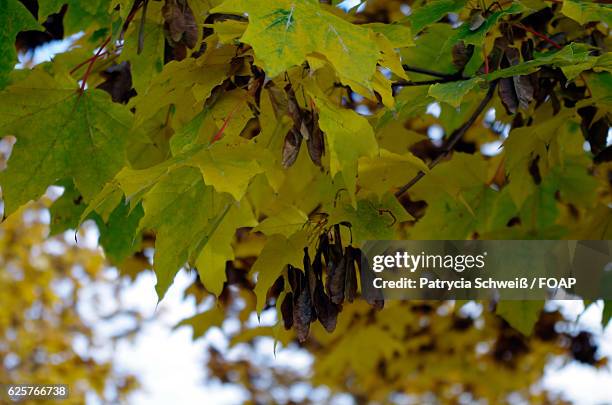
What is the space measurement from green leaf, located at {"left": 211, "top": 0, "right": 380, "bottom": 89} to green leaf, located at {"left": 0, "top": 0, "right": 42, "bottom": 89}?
22.4 inches

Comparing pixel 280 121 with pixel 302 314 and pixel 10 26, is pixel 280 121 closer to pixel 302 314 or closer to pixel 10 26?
pixel 302 314

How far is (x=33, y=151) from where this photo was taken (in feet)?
4.65

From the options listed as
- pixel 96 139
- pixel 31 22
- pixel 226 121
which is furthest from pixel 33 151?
pixel 226 121

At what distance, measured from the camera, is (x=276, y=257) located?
1354mm

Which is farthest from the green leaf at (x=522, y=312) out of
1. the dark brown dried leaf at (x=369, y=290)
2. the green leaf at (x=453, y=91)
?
the green leaf at (x=453, y=91)

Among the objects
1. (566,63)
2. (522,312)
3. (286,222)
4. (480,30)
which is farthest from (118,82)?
(522,312)

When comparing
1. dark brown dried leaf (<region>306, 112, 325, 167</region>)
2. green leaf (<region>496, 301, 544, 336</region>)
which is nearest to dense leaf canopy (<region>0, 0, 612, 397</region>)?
dark brown dried leaf (<region>306, 112, 325, 167</region>)

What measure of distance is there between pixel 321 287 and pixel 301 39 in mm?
502

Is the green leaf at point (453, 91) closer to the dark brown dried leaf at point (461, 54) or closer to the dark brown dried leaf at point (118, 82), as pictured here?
the dark brown dried leaf at point (461, 54)

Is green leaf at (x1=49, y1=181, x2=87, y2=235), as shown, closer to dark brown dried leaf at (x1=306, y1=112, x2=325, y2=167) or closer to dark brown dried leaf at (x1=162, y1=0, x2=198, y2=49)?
dark brown dried leaf at (x1=162, y1=0, x2=198, y2=49)

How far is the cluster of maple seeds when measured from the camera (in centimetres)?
130

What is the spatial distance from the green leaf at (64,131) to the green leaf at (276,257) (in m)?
0.39

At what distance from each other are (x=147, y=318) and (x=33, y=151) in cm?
662

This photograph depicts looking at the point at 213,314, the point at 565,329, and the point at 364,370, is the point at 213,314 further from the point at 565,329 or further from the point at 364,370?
the point at 565,329
